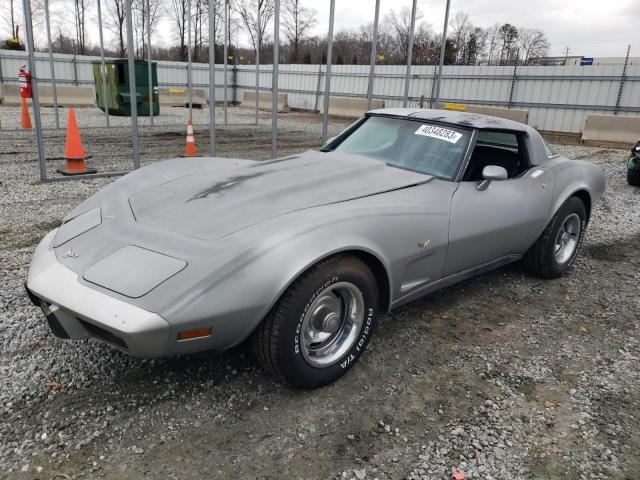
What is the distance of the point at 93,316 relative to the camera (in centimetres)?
210

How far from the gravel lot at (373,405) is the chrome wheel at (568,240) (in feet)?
2.16

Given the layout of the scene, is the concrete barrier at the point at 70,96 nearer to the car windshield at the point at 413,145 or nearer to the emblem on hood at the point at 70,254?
the car windshield at the point at 413,145

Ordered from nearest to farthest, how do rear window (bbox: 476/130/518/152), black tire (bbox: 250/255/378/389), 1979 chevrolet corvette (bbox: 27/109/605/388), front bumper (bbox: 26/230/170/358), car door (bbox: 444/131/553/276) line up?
1. front bumper (bbox: 26/230/170/358)
2. 1979 chevrolet corvette (bbox: 27/109/605/388)
3. black tire (bbox: 250/255/378/389)
4. car door (bbox: 444/131/553/276)
5. rear window (bbox: 476/130/518/152)

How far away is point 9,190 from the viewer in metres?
6.71

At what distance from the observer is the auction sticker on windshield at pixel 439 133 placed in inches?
141

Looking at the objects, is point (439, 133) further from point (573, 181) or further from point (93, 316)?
point (93, 316)

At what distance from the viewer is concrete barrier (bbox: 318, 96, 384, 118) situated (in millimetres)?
21031

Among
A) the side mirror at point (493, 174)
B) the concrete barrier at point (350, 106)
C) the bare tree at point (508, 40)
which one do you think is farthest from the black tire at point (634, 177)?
the bare tree at point (508, 40)

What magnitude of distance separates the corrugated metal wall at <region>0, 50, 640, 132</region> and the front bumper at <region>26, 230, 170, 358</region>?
16658 mm

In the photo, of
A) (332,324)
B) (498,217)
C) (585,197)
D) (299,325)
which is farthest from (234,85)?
(299,325)

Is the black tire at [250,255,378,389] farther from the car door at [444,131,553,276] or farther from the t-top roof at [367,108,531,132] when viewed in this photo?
the t-top roof at [367,108,531,132]

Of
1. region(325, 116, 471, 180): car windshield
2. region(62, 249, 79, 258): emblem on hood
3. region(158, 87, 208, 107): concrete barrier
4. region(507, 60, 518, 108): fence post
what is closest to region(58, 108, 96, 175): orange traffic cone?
region(325, 116, 471, 180): car windshield

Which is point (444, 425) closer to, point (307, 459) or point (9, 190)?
point (307, 459)

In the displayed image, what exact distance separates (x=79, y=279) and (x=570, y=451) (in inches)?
93.9
